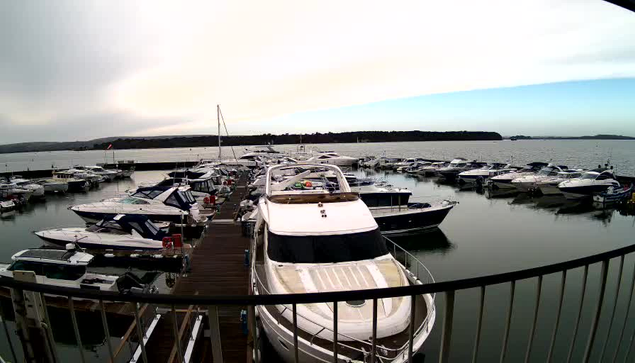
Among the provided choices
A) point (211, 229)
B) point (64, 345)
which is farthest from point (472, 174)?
point (64, 345)

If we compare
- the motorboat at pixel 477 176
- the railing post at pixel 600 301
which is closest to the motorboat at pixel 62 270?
the railing post at pixel 600 301

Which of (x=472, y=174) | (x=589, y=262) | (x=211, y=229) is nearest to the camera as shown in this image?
(x=589, y=262)

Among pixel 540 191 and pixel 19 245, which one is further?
pixel 540 191

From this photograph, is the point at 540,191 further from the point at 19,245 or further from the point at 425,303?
the point at 19,245

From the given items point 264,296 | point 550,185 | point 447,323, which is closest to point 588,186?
point 550,185

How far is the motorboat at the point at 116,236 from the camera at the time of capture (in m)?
14.4

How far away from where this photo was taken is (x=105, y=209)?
63.2ft

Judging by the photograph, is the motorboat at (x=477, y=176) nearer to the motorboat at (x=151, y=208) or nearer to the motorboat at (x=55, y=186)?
the motorboat at (x=151, y=208)

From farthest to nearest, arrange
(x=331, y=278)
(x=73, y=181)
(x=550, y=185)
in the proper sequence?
(x=73, y=181) < (x=550, y=185) < (x=331, y=278)

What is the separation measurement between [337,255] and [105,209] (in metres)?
17.6

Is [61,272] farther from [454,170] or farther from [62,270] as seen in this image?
[454,170]

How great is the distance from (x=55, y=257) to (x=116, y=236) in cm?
398

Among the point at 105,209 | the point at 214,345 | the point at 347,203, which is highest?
Answer: the point at 214,345

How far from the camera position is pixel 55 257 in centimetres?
1076
